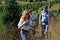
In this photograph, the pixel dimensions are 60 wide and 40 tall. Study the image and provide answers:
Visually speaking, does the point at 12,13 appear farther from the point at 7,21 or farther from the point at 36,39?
the point at 36,39

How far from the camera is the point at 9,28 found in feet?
37.5

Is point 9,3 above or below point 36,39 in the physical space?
above

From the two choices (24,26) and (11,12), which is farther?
(11,12)

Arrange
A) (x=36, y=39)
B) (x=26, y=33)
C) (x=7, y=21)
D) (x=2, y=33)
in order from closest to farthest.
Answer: (x=26, y=33) → (x=2, y=33) → (x=36, y=39) → (x=7, y=21)

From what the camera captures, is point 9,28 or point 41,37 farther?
point 41,37

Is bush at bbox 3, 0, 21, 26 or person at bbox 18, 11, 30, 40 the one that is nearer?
person at bbox 18, 11, 30, 40

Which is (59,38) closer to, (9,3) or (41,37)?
(41,37)

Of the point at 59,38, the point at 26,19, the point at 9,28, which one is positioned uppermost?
the point at 26,19

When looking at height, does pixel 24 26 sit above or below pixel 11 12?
above

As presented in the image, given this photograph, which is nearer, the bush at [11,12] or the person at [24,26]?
the person at [24,26]

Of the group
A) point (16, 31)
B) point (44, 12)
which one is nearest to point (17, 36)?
point (16, 31)

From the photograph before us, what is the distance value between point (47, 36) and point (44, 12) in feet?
3.46

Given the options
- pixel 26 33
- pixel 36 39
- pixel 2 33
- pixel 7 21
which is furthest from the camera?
pixel 7 21

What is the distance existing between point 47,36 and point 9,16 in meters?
2.02
